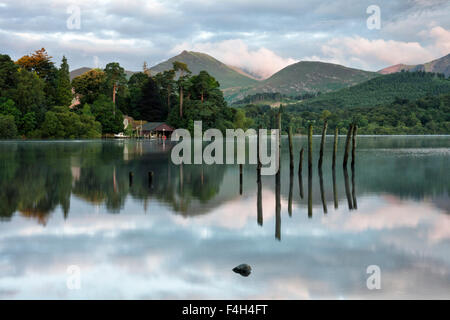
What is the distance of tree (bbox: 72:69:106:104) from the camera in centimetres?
10181

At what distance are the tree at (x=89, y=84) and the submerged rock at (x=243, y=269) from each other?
96.8m

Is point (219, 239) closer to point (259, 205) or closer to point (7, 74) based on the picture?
point (259, 205)

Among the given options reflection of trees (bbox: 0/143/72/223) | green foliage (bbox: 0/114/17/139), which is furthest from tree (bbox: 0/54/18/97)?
reflection of trees (bbox: 0/143/72/223)

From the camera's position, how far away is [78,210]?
16109 mm

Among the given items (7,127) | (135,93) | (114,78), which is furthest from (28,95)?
(135,93)

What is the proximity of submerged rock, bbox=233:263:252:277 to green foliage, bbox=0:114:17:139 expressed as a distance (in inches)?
2951

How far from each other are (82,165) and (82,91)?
251 feet

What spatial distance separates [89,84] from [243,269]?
100m

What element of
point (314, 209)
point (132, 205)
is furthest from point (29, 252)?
point (314, 209)

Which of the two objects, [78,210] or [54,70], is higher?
[54,70]

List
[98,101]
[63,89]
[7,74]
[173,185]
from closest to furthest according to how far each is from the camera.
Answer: [173,185], [7,74], [63,89], [98,101]

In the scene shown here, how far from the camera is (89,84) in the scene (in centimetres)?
10312
